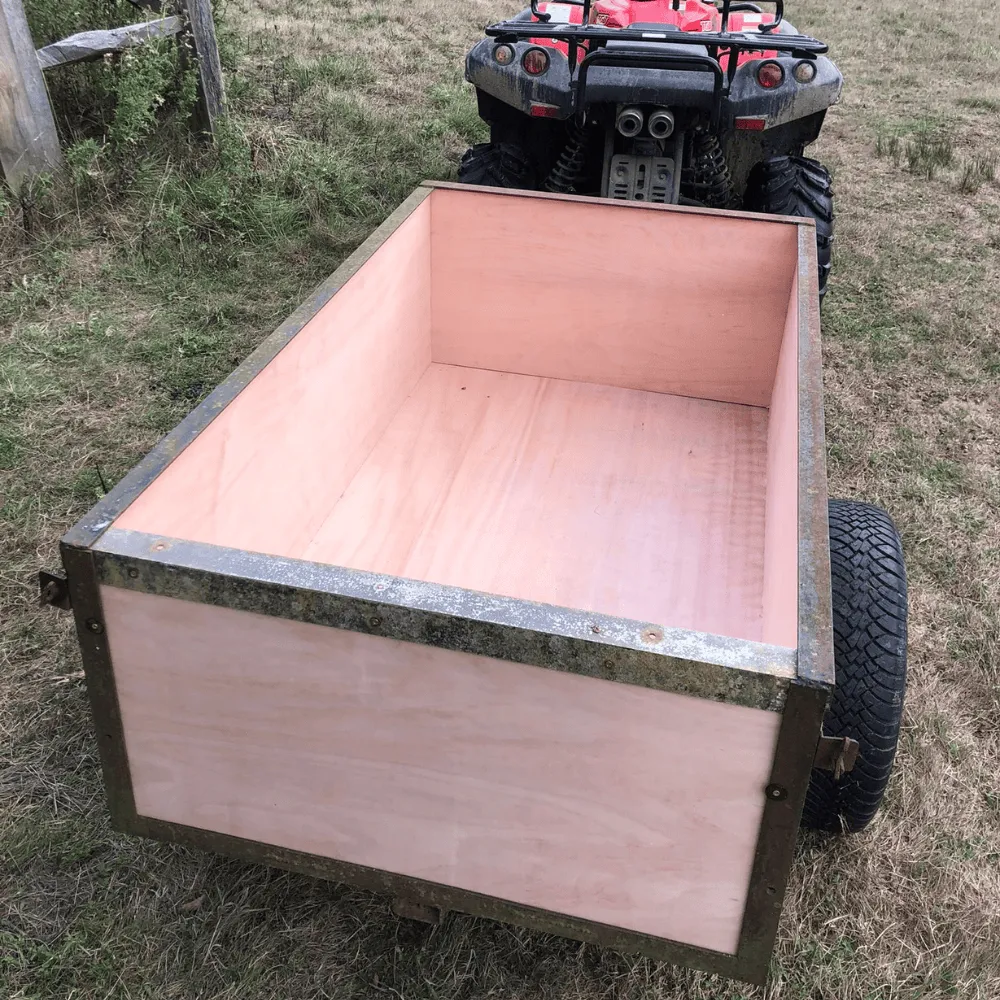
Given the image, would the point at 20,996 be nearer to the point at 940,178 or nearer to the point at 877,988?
the point at 877,988

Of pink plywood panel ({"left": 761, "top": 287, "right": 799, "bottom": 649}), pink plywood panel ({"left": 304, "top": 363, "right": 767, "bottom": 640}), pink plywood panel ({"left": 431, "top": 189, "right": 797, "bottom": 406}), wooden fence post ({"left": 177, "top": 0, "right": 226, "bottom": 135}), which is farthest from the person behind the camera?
wooden fence post ({"left": 177, "top": 0, "right": 226, "bottom": 135})

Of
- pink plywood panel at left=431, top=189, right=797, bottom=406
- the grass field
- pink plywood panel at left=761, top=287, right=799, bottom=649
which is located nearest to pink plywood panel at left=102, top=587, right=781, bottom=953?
pink plywood panel at left=761, top=287, right=799, bottom=649

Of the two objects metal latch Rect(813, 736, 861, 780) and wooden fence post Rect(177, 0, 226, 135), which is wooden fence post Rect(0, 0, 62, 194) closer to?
wooden fence post Rect(177, 0, 226, 135)

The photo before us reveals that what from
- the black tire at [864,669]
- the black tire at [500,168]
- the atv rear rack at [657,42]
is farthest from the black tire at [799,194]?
the black tire at [864,669]

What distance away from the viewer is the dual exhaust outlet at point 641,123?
10.4 ft

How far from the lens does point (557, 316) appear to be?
2.95m

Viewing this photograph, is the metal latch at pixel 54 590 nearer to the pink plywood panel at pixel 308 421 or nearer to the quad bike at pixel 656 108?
the pink plywood panel at pixel 308 421

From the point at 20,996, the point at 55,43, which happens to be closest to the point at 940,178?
the point at 55,43

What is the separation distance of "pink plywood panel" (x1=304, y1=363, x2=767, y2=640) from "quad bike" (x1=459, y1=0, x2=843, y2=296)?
92 cm

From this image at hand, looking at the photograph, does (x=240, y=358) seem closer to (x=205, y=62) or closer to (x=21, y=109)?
(x=21, y=109)

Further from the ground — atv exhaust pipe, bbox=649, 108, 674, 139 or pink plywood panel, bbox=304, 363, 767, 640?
atv exhaust pipe, bbox=649, 108, 674, 139

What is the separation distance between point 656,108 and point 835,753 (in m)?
2.53

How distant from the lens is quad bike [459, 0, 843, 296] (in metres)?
3.16

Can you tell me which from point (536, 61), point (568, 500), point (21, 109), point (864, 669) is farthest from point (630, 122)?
point (21, 109)
